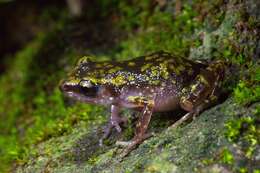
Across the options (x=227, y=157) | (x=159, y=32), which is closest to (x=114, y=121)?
(x=227, y=157)

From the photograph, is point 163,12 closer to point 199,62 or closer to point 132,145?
point 199,62

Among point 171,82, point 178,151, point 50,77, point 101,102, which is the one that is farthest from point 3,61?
point 178,151

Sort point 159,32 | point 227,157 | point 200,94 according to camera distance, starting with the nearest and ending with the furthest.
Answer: point 227,157, point 200,94, point 159,32

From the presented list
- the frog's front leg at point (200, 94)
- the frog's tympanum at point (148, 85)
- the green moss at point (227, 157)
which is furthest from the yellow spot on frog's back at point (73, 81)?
the green moss at point (227, 157)

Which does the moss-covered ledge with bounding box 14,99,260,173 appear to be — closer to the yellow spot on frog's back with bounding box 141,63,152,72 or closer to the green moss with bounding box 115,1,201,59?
the yellow spot on frog's back with bounding box 141,63,152,72

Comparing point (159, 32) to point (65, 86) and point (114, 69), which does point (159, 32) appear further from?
point (65, 86)

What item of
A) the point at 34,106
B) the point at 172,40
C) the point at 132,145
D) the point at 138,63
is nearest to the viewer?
the point at 132,145
